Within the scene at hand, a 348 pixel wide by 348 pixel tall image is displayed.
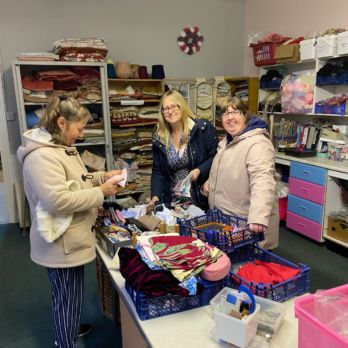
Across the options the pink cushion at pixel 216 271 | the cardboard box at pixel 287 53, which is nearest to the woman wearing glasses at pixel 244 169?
the pink cushion at pixel 216 271

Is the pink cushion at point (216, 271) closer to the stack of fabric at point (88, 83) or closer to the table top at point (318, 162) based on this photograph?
the table top at point (318, 162)

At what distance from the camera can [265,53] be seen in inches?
167

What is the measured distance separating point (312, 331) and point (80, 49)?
11.8 feet

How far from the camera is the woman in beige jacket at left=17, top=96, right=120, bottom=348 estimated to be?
1.47 meters

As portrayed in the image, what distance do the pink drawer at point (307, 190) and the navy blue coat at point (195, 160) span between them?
162cm

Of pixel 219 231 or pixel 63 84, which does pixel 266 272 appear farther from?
pixel 63 84

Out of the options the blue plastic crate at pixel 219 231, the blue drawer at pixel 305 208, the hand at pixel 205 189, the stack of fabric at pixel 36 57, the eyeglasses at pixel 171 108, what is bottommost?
the blue drawer at pixel 305 208

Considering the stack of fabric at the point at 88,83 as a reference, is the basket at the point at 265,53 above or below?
above

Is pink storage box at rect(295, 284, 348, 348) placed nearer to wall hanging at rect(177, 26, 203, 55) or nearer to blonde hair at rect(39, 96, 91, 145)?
blonde hair at rect(39, 96, 91, 145)

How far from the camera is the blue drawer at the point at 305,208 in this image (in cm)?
352

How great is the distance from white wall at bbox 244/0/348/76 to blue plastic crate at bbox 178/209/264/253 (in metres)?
2.97

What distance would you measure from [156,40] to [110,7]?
688 millimetres

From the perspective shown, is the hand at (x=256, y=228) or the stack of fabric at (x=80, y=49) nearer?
the hand at (x=256, y=228)

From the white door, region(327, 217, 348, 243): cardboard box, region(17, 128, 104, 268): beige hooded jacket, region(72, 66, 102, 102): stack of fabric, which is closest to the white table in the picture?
region(17, 128, 104, 268): beige hooded jacket
